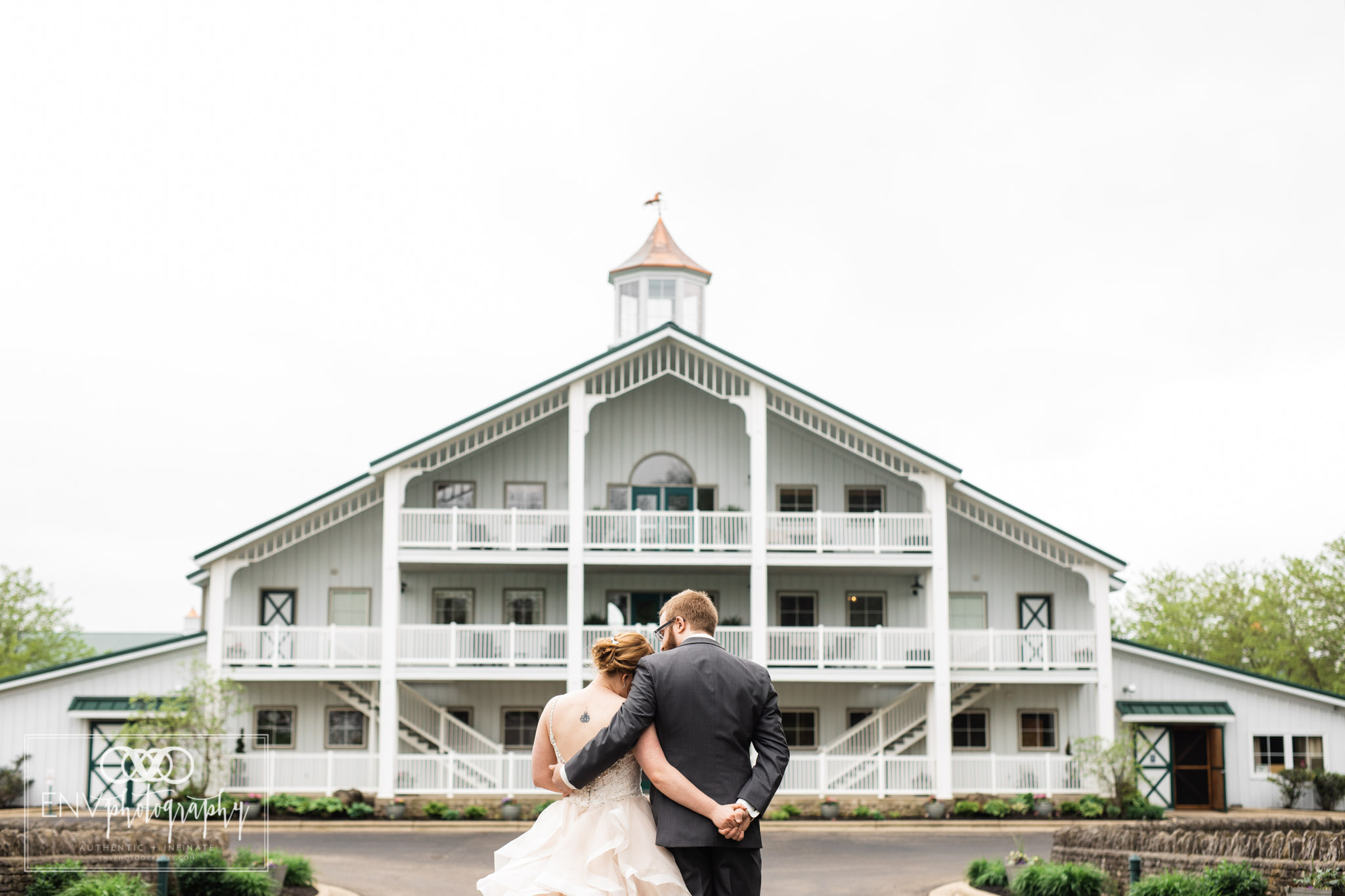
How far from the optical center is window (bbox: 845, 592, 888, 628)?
3084cm

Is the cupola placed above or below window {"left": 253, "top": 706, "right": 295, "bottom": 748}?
above

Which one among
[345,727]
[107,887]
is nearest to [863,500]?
[345,727]

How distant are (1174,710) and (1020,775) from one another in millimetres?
4195

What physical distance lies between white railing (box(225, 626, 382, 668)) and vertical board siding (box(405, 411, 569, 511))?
148 inches

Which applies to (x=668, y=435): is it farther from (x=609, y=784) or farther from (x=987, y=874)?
(x=609, y=784)

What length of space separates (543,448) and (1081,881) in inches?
739

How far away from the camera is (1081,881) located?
14.5 metres

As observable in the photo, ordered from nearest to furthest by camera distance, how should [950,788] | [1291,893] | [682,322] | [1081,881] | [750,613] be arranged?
[1291,893] < [1081,881] < [950,788] < [750,613] < [682,322]

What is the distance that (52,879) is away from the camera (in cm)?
1315

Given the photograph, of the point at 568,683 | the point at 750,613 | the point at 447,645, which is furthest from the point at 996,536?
the point at 447,645

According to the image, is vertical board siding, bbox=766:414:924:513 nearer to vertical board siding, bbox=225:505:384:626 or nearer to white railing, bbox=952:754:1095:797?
white railing, bbox=952:754:1095:797

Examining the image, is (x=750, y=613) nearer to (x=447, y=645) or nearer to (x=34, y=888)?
(x=447, y=645)

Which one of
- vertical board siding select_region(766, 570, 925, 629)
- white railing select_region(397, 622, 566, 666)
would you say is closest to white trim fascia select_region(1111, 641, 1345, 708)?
vertical board siding select_region(766, 570, 925, 629)

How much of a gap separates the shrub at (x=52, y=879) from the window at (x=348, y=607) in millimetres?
16804
